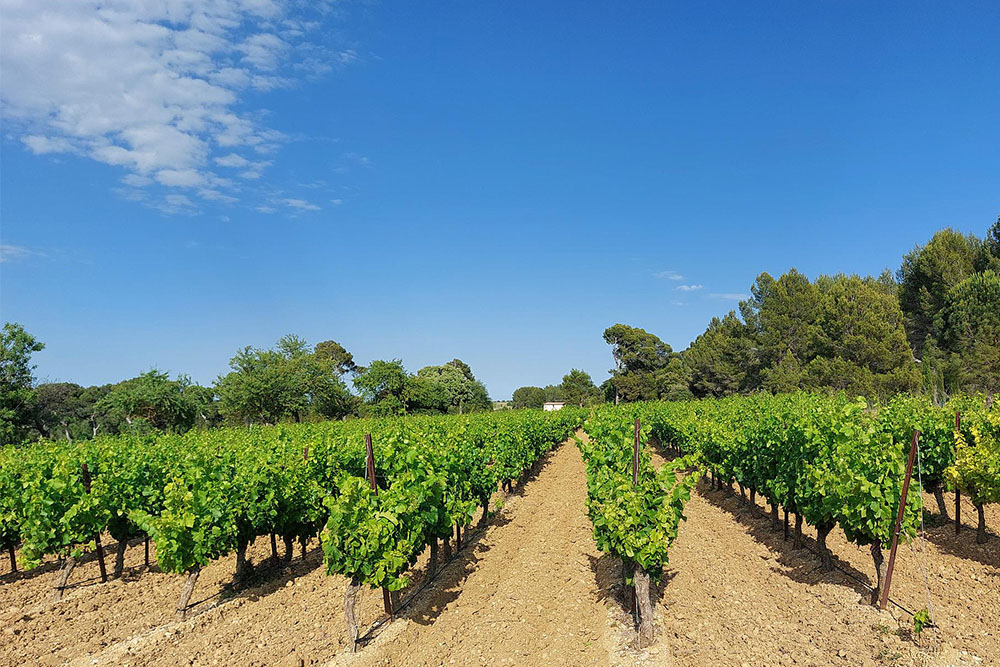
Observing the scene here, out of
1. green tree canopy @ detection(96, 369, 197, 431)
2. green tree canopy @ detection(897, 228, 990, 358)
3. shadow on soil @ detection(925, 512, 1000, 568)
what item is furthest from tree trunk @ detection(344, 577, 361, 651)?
green tree canopy @ detection(897, 228, 990, 358)

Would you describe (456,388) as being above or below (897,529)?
above

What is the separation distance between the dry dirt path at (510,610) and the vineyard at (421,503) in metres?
0.15

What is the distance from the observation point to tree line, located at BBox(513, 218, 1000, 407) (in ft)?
107

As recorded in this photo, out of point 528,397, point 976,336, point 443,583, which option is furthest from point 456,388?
point 443,583

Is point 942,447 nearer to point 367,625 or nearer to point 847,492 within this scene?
point 847,492

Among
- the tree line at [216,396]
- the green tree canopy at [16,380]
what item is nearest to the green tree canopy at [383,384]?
the tree line at [216,396]

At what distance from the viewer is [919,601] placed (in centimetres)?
812

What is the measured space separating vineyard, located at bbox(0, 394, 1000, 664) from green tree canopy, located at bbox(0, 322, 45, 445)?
31.0m

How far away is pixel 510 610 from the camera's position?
832cm

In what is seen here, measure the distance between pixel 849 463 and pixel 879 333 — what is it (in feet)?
A: 109

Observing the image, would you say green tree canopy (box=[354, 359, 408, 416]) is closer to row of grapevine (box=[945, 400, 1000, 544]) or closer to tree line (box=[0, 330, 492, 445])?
tree line (box=[0, 330, 492, 445])

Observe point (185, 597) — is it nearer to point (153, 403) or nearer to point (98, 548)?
point (98, 548)

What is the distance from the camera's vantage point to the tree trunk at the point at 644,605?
22.8 feet

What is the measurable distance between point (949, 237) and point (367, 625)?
48.8m
